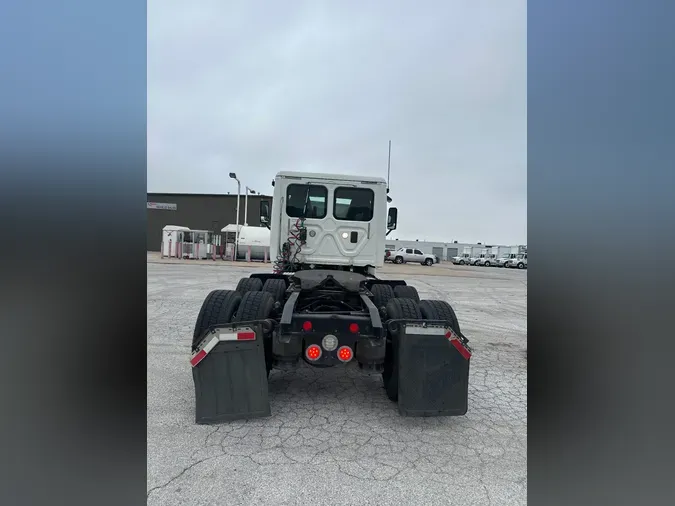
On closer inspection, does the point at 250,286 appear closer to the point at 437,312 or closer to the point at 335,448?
the point at 437,312

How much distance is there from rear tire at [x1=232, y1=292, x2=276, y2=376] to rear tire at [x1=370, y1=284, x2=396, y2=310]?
1499 mm

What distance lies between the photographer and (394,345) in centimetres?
348

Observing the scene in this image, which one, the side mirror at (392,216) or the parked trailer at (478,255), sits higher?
the side mirror at (392,216)

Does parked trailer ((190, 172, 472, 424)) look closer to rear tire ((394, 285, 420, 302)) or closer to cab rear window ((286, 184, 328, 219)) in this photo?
rear tire ((394, 285, 420, 302))

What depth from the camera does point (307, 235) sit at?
521 centimetres

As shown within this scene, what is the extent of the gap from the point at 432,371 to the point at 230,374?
69.7 inches

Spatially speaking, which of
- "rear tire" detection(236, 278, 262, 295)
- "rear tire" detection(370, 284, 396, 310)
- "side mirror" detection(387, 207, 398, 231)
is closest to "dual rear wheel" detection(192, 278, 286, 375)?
"rear tire" detection(236, 278, 262, 295)

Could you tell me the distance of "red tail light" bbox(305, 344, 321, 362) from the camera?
10.5ft

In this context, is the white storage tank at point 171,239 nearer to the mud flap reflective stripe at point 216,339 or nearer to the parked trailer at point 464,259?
the mud flap reflective stripe at point 216,339

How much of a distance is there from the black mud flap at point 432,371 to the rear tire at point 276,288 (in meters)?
2.08

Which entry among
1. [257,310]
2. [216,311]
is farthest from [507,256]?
[216,311]

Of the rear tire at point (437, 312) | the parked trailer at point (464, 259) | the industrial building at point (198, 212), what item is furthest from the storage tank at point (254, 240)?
the parked trailer at point (464, 259)

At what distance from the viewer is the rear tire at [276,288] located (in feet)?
15.8
